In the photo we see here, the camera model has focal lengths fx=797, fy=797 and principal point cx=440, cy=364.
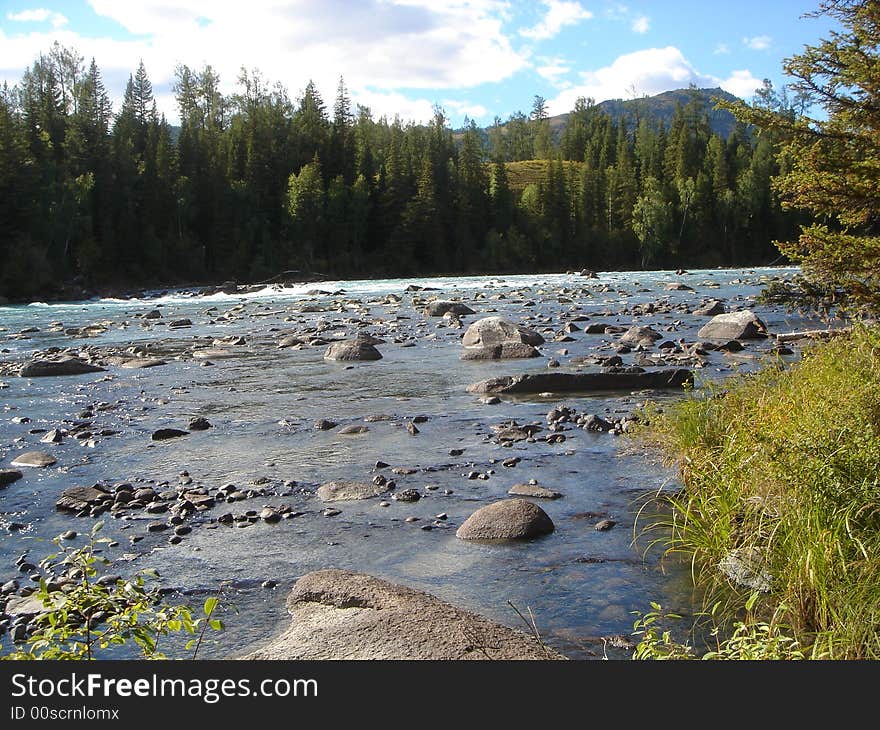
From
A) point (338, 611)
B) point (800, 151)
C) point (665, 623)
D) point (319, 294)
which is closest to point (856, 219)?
point (800, 151)

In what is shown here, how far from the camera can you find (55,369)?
21.0 metres

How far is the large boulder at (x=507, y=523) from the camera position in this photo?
8547mm

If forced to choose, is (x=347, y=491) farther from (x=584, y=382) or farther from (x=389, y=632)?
(x=584, y=382)

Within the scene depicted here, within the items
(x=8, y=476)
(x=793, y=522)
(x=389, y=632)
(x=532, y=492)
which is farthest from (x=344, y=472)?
(x=793, y=522)

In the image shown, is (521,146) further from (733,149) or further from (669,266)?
(669,266)

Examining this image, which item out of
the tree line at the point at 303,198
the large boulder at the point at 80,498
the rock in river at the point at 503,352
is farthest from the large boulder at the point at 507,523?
the tree line at the point at 303,198

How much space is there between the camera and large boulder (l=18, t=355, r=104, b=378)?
20766mm

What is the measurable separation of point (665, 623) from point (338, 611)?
2.66 m

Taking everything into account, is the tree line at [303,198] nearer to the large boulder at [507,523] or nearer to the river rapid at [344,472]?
the river rapid at [344,472]

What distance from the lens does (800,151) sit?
12359 millimetres

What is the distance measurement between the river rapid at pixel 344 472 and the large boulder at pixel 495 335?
750 millimetres

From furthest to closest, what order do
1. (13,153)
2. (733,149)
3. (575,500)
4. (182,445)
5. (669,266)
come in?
(733,149)
(669,266)
(13,153)
(182,445)
(575,500)

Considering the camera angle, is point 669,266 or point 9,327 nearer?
point 9,327

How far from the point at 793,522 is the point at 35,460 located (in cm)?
1047
